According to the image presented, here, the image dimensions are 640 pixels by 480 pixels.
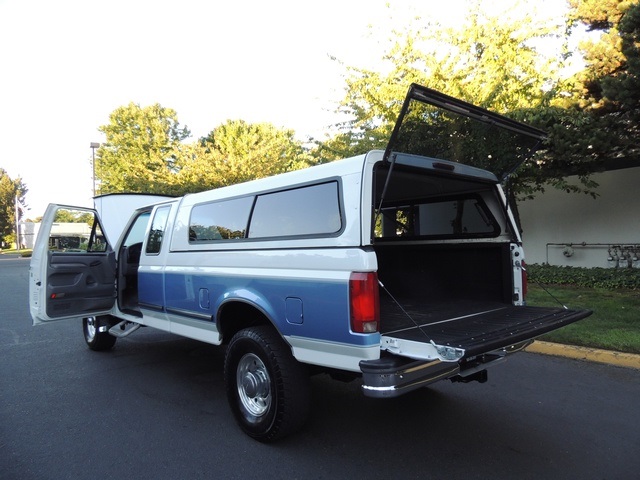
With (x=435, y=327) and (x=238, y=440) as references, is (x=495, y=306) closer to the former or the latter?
(x=435, y=327)

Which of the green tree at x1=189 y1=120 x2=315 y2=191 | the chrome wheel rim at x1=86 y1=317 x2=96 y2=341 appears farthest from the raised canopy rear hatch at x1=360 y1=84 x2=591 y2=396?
the green tree at x1=189 y1=120 x2=315 y2=191

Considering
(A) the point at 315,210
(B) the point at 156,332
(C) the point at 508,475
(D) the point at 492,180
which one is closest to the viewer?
(C) the point at 508,475

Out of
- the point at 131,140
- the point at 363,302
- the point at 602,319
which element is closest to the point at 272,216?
the point at 363,302

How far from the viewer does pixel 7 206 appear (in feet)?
213

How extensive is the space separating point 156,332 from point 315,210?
572cm

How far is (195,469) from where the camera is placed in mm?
3164

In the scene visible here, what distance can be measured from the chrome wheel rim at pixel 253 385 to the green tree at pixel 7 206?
2956 inches

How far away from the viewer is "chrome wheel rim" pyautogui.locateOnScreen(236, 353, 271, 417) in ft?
11.7

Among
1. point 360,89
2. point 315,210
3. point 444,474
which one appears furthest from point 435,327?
point 360,89

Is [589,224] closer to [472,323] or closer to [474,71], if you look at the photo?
[474,71]

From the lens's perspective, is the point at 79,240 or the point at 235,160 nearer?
the point at 79,240

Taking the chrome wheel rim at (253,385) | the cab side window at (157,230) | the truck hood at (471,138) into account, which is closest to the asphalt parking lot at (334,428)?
the chrome wheel rim at (253,385)

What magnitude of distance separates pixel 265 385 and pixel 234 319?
2.43ft

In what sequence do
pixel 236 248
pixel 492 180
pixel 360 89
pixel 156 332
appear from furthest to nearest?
pixel 360 89
pixel 156 332
pixel 492 180
pixel 236 248
